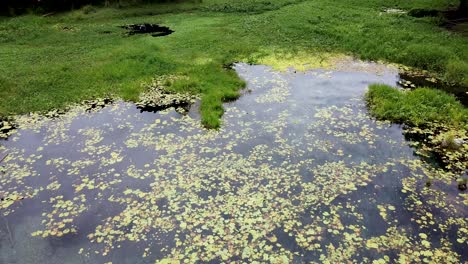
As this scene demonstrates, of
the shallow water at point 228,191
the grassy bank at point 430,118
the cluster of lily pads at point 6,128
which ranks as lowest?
the cluster of lily pads at point 6,128

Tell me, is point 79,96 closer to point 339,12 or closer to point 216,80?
point 216,80

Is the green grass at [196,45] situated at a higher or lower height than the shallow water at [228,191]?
higher

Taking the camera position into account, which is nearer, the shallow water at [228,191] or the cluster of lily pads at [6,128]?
the shallow water at [228,191]

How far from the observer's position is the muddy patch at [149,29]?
29578 mm

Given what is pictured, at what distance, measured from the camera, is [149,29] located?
30.9m

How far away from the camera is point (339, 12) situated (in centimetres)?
3222

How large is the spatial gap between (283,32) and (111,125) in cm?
1589

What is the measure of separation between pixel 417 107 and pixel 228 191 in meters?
9.73

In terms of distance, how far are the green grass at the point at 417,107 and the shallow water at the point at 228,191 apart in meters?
0.84

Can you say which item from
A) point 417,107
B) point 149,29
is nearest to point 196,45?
point 149,29

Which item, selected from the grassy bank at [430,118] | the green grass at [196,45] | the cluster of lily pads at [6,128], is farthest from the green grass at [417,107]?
the cluster of lily pads at [6,128]

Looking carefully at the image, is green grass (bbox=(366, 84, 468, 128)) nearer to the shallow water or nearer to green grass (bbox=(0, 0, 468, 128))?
the shallow water

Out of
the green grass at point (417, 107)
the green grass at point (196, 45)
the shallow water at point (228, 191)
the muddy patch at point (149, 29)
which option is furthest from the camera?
the muddy patch at point (149, 29)

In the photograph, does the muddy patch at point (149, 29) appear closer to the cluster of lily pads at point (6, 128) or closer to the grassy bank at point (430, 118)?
the cluster of lily pads at point (6, 128)
